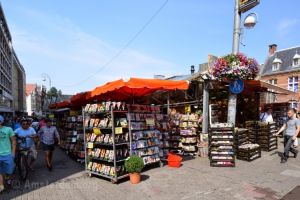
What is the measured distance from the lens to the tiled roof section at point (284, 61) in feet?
131

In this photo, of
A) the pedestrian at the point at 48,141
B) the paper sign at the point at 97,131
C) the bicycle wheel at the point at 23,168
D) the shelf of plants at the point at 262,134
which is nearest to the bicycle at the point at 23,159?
the bicycle wheel at the point at 23,168

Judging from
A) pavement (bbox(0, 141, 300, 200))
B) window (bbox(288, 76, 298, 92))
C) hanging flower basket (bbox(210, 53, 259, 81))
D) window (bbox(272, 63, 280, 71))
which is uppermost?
window (bbox(272, 63, 280, 71))

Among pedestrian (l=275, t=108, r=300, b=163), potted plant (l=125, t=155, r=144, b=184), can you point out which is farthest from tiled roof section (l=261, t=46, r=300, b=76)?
potted plant (l=125, t=155, r=144, b=184)

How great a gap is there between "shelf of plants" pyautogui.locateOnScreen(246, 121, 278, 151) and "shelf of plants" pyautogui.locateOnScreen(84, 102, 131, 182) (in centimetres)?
578

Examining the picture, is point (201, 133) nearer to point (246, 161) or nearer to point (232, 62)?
point (246, 161)

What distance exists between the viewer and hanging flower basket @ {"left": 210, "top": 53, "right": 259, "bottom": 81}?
28.5 ft

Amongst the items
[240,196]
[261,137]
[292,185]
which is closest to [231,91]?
[261,137]

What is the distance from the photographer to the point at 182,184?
263 inches

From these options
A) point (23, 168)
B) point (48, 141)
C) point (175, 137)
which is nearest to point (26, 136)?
point (23, 168)

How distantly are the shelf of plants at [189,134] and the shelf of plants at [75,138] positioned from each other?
13.7 feet

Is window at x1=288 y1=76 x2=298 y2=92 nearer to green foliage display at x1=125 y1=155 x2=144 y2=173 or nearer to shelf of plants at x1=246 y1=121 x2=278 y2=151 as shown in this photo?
shelf of plants at x1=246 y1=121 x2=278 y2=151

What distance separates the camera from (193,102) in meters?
12.0

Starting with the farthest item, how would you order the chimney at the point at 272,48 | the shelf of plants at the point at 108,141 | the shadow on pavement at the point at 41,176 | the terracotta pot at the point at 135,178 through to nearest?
the chimney at the point at 272,48 < the shelf of plants at the point at 108,141 < the terracotta pot at the point at 135,178 < the shadow on pavement at the point at 41,176

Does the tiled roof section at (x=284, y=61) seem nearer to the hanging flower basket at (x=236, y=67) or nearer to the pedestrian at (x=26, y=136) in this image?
the hanging flower basket at (x=236, y=67)
